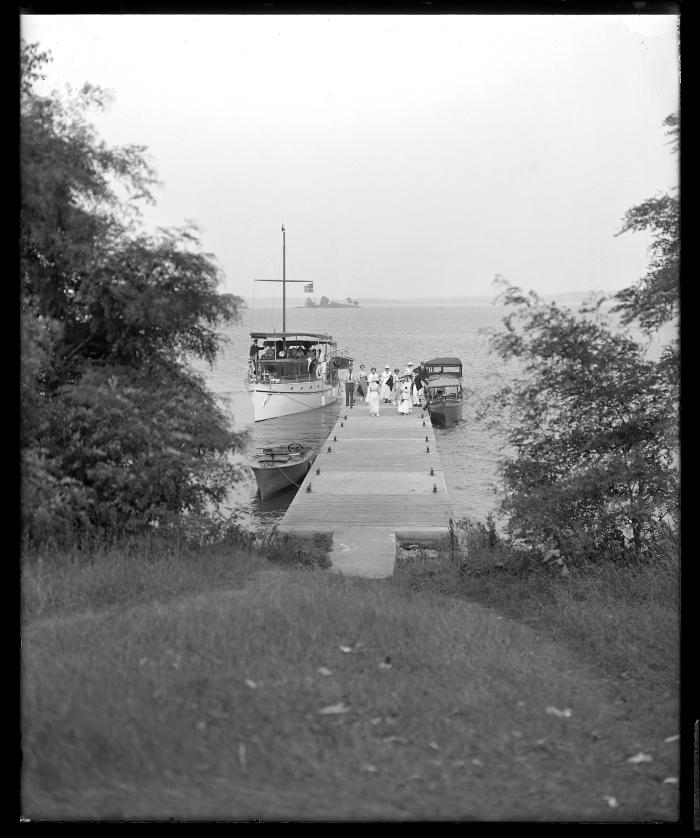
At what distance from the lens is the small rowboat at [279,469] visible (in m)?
20.5

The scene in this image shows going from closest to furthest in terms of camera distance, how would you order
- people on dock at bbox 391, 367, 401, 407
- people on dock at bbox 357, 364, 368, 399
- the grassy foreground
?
the grassy foreground < people on dock at bbox 391, 367, 401, 407 < people on dock at bbox 357, 364, 368, 399

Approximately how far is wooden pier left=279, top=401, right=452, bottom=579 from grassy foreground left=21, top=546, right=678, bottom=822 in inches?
161

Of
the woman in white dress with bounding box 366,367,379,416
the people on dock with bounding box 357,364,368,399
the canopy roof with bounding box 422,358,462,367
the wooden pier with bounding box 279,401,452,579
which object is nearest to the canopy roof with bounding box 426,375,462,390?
the canopy roof with bounding box 422,358,462,367

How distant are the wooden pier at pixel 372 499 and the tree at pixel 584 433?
243 centimetres

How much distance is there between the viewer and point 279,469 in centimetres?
2056

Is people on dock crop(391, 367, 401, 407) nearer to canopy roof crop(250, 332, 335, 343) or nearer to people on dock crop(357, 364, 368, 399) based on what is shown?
people on dock crop(357, 364, 368, 399)

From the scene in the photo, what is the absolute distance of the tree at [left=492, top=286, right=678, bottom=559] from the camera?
32.1ft

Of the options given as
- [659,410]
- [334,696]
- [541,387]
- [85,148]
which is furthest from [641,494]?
[85,148]

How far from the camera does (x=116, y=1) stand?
4.74 metres

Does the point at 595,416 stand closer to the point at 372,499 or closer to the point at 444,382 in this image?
the point at 372,499

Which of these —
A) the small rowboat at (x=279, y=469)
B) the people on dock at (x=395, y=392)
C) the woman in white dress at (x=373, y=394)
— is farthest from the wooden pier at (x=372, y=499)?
the people on dock at (x=395, y=392)

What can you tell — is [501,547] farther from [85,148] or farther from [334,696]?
[85,148]

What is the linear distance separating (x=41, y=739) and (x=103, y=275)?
5.17 m
